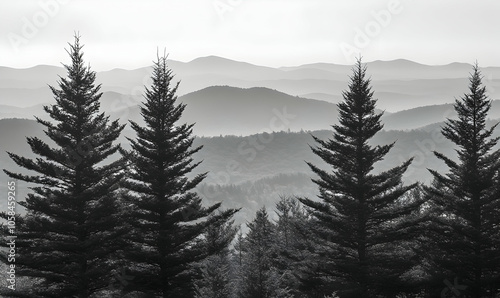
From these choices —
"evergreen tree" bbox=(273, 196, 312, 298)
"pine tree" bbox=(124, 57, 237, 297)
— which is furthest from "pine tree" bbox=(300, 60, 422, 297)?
"pine tree" bbox=(124, 57, 237, 297)

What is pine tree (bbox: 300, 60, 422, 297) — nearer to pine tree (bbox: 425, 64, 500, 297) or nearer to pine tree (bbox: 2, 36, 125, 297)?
pine tree (bbox: 425, 64, 500, 297)

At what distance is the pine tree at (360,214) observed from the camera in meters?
31.0

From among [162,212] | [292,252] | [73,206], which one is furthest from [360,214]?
[73,206]

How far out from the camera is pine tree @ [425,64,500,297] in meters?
31.5

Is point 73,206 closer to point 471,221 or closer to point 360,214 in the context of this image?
point 360,214

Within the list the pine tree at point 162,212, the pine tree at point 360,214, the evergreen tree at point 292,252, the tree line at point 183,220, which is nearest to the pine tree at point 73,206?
the tree line at point 183,220

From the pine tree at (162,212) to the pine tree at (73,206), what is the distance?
4.54 feet

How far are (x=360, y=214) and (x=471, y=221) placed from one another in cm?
793

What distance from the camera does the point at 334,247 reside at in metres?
32.7

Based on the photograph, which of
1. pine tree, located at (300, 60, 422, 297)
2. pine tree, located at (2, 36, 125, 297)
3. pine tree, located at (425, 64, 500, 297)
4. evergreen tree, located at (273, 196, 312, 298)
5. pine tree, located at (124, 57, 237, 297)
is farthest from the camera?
evergreen tree, located at (273, 196, 312, 298)

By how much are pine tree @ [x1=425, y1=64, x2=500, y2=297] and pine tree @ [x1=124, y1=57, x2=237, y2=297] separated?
49.1ft

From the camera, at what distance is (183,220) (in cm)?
2909

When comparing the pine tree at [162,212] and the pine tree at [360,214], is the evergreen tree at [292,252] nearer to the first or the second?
the pine tree at [360,214]

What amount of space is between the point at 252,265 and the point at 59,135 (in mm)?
13969
